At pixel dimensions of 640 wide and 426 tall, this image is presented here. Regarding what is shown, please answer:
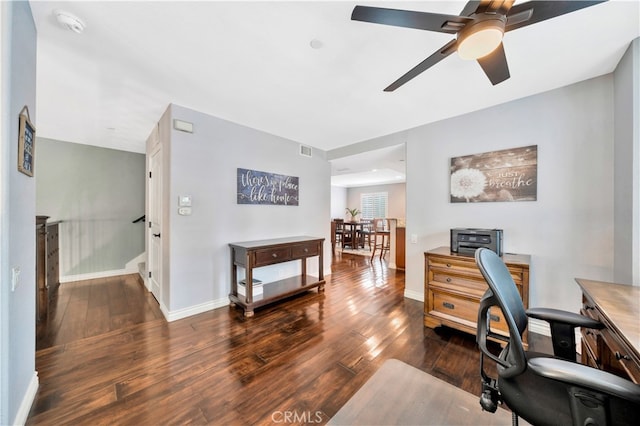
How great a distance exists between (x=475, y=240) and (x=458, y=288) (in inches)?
21.5

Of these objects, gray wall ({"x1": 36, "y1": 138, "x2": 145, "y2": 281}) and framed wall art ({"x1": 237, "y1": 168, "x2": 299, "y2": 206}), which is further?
gray wall ({"x1": 36, "y1": 138, "x2": 145, "y2": 281})

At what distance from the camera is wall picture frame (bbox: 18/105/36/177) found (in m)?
1.32

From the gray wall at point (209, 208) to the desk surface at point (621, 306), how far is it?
11.0ft

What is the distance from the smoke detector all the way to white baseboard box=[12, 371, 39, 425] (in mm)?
2391

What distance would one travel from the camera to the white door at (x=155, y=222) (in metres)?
3.14

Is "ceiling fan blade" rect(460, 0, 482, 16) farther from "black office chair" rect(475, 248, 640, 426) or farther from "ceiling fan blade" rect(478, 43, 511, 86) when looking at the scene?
"black office chair" rect(475, 248, 640, 426)

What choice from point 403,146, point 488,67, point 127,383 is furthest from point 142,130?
point 488,67

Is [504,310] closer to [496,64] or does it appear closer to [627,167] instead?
[496,64]

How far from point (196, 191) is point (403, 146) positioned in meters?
3.10

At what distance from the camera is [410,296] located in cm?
340

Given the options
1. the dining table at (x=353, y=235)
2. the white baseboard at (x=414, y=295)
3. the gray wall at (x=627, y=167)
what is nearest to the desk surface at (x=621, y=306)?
the gray wall at (x=627, y=167)

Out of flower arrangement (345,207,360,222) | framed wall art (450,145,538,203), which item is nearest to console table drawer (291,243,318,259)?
framed wall art (450,145,538,203)

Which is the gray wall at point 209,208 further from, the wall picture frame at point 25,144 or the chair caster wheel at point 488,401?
the chair caster wheel at point 488,401

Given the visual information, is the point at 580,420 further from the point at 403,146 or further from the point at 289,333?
the point at 403,146
